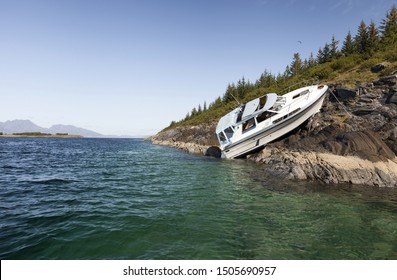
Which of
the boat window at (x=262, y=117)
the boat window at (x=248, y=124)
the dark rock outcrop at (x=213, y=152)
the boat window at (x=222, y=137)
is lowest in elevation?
the dark rock outcrop at (x=213, y=152)

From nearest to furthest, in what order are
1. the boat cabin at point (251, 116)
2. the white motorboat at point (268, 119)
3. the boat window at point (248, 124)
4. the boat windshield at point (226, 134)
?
the white motorboat at point (268, 119) → the boat cabin at point (251, 116) → the boat window at point (248, 124) → the boat windshield at point (226, 134)

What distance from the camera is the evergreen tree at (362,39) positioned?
54.9 metres

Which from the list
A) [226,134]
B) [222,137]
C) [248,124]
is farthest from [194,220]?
[222,137]

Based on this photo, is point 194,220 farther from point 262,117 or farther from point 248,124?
point 262,117

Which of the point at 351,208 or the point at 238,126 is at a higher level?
the point at 238,126

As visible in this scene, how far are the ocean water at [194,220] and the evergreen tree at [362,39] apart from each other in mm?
54988

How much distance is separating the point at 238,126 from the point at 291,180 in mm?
11424

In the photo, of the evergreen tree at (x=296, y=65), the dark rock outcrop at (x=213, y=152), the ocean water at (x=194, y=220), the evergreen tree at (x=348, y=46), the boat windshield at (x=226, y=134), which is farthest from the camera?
the evergreen tree at (x=296, y=65)

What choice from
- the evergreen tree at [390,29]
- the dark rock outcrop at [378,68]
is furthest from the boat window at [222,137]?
the evergreen tree at [390,29]

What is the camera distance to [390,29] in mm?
56312

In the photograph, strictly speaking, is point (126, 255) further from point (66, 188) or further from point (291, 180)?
point (291, 180)

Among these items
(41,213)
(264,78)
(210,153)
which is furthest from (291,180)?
(264,78)

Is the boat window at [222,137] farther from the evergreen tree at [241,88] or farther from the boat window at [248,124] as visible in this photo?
the evergreen tree at [241,88]
